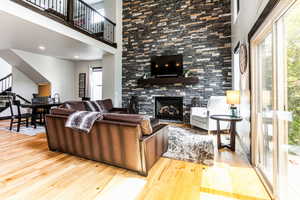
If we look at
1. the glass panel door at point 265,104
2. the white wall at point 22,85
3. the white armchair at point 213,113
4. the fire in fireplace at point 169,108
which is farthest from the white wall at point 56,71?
the glass panel door at point 265,104

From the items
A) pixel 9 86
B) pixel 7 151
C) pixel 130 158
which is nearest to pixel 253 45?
pixel 130 158

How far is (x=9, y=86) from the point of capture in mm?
6328

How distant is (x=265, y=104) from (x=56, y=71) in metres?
7.67

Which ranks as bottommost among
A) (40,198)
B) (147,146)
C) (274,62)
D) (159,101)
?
(40,198)

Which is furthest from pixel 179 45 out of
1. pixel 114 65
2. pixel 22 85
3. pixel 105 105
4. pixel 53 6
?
pixel 22 85

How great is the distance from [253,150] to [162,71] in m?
3.79

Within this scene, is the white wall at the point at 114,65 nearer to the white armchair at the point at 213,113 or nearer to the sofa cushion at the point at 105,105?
the sofa cushion at the point at 105,105

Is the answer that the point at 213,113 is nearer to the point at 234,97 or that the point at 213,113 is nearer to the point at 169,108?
the point at 234,97

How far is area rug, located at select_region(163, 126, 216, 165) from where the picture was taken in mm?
2443

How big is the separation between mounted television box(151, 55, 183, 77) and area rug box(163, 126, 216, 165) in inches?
91.3

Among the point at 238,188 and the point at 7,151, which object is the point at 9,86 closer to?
the point at 7,151

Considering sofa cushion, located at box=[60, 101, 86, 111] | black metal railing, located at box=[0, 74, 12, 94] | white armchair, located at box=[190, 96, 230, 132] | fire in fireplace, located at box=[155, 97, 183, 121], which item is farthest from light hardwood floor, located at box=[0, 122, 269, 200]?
black metal railing, located at box=[0, 74, 12, 94]

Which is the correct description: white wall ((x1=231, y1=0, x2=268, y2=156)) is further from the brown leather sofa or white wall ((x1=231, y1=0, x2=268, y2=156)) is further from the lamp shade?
the brown leather sofa

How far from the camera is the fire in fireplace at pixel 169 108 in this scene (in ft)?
17.1
